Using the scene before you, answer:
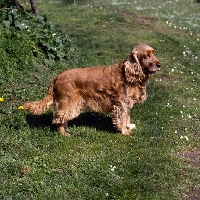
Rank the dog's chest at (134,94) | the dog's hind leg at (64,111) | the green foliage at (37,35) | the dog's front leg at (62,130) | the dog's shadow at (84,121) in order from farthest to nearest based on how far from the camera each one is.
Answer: the green foliage at (37,35) → the dog's shadow at (84,121) → the dog's chest at (134,94) → the dog's front leg at (62,130) → the dog's hind leg at (64,111)

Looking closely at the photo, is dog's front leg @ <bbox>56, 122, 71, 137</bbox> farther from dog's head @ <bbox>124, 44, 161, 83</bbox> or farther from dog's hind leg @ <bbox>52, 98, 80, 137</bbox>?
dog's head @ <bbox>124, 44, 161, 83</bbox>

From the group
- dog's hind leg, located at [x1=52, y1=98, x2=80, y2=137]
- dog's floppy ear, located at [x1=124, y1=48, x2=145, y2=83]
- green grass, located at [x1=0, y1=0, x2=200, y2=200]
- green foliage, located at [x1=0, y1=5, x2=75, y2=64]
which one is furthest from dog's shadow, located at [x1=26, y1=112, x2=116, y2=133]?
green foliage, located at [x1=0, y1=5, x2=75, y2=64]

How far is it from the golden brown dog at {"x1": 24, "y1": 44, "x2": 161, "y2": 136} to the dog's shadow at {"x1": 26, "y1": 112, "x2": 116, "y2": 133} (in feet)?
1.19

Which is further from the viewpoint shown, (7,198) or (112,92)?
(112,92)

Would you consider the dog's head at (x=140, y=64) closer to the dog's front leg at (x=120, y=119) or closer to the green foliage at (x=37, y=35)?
the dog's front leg at (x=120, y=119)

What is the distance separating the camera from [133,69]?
7.39 meters

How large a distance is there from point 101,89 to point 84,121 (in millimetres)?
1072

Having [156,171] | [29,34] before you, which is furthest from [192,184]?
[29,34]

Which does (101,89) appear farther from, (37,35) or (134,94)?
(37,35)

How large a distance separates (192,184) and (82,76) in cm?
265

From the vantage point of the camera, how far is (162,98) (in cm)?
978

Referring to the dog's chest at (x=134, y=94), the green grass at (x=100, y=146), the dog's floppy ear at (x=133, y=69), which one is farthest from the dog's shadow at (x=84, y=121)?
the dog's floppy ear at (x=133, y=69)

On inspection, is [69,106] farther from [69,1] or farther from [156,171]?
[69,1]

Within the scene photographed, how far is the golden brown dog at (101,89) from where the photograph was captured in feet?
24.1
